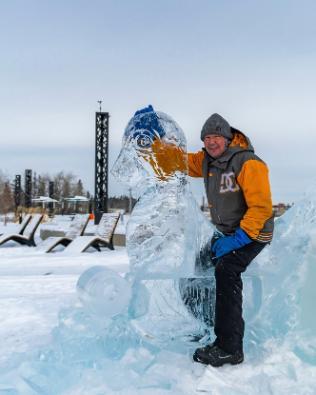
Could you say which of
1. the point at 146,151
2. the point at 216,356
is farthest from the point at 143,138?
the point at 216,356

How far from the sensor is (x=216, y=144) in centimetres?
299

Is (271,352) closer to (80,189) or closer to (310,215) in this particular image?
(310,215)

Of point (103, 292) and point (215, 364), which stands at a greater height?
point (103, 292)

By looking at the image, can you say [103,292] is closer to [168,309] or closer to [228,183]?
[168,309]

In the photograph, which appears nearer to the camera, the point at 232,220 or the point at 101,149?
the point at 232,220

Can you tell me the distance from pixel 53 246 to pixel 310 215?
25.4 ft

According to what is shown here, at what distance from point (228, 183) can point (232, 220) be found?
0.84ft

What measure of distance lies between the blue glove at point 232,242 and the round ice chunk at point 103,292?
2.10 feet

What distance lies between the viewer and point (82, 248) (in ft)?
31.4

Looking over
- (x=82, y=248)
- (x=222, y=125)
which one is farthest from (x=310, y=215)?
(x=82, y=248)

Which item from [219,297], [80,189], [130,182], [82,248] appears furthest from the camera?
[80,189]

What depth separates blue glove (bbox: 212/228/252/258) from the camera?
108 inches

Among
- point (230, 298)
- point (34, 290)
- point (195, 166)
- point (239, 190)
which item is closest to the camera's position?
point (230, 298)

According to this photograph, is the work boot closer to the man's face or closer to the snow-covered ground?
the snow-covered ground
